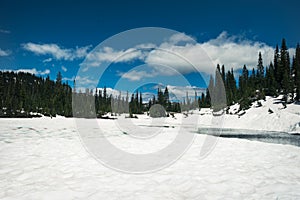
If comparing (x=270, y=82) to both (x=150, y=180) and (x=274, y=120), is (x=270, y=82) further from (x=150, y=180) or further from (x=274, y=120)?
(x=150, y=180)

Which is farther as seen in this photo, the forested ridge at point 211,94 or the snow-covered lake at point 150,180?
the forested ridge at point 211,94

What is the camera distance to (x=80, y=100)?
341 feet

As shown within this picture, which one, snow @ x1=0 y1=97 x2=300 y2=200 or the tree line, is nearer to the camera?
snow @ x1=0 y1=97 x2=300 y2=200

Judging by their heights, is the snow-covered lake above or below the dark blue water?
above

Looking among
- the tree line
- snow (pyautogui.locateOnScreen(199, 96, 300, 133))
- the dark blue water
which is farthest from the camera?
the tree line

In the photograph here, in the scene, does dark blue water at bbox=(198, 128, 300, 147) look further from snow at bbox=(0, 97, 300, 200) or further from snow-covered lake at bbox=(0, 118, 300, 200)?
snow-covered lake at bbox=(0, 118, 300, 200)

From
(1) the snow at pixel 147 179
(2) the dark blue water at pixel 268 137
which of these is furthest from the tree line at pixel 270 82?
(1) the snow at pixel 147 179

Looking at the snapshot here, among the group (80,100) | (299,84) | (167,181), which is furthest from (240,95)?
(167,181)

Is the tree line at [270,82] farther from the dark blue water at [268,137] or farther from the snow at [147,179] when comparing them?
the snow at [147,179]

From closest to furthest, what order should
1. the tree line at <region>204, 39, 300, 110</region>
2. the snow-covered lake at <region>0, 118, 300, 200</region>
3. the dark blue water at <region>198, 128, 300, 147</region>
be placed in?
1. the snow-covered lake at <region>0, 118, 300, 200</region>
2. the dark blue water at <region>198, 128, 300, 147</region>
3. the tree line at <region>204, 39, 300, 110</region>

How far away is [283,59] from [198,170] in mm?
69701

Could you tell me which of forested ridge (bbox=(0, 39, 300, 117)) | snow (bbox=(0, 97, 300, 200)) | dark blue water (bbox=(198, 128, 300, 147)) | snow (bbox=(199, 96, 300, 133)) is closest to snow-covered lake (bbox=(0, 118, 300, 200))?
snow (bbox=(0, 97, 300, 200))

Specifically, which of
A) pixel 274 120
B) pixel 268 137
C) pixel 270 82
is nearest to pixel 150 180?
pixel 268 137

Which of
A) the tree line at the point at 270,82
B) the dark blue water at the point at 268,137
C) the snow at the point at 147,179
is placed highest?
the tree line at the point at 270,82
